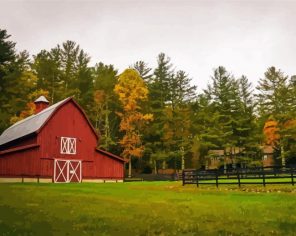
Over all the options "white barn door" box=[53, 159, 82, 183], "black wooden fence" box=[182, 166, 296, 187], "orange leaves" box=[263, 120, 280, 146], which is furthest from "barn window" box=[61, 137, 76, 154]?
"orange leaves" box=[263, 120, 280, 146]

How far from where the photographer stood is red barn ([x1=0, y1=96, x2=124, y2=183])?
34.7 m

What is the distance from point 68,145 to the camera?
1517 inches

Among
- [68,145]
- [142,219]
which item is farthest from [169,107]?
[142,219]

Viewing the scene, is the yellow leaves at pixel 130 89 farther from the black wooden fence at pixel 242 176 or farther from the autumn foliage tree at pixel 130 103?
the black wooden fence at pixel 242 176

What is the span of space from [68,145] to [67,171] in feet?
9.08

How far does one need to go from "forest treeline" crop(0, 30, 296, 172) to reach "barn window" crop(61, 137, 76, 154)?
15.2 m

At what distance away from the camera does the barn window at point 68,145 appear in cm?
3800

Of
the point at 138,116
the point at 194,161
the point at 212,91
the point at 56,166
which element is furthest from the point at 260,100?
the point at 56,166

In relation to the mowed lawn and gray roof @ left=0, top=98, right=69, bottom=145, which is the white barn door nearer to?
gray roof @ left=0, top=98, right=69, bottom=145

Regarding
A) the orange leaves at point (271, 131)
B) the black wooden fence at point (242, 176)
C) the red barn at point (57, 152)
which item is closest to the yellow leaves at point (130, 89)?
the red barn at point (57, 152)

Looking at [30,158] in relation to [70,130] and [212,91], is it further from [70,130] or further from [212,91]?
[212,91]

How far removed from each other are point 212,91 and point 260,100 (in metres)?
8.66

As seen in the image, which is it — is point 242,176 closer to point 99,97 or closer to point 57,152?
point 57,152

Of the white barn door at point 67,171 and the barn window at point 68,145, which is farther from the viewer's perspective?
the barn window at point 68,145
